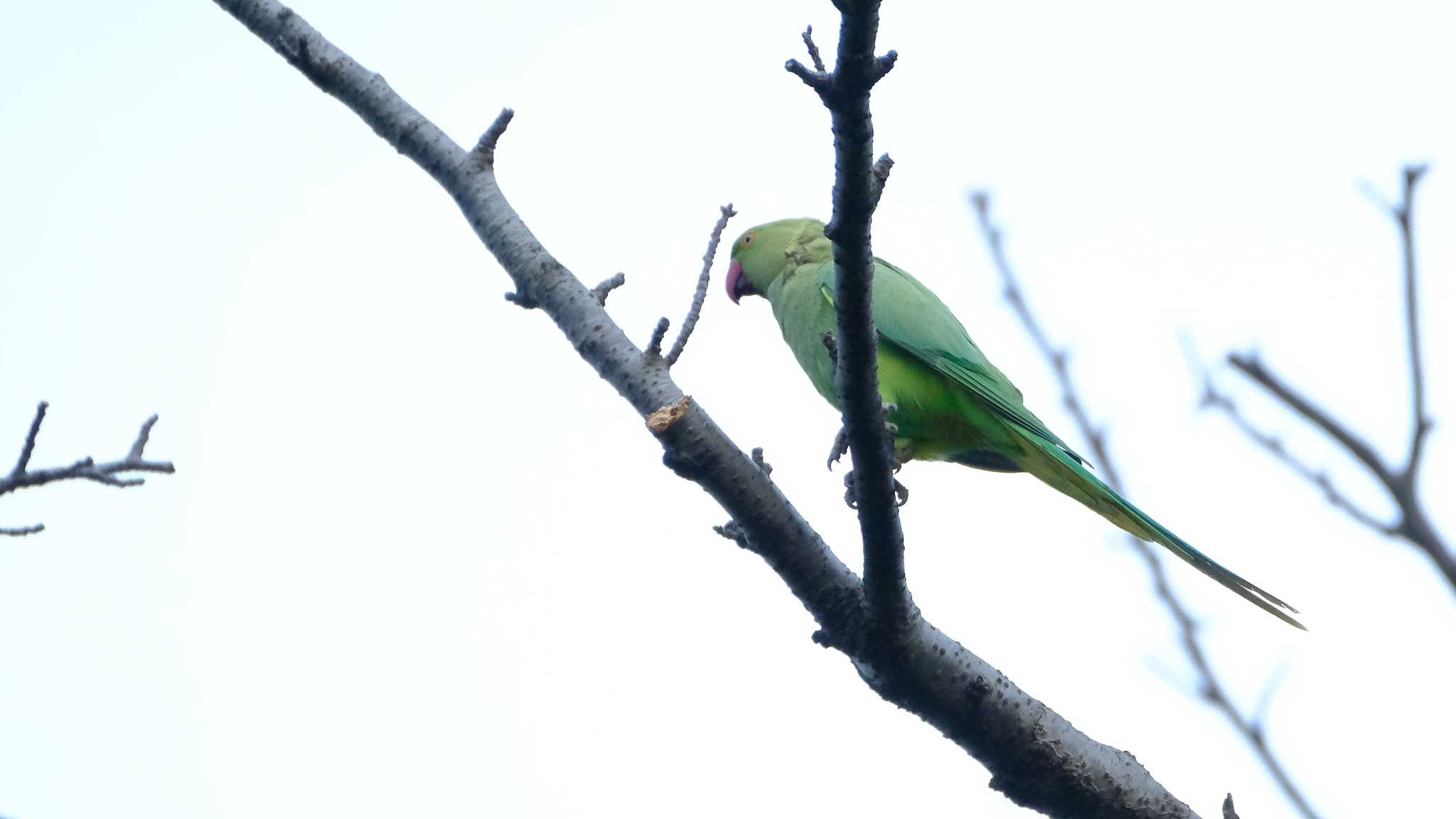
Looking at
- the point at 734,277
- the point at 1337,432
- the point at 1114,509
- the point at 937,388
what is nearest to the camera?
the point at 1337,432

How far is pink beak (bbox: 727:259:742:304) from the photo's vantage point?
6.04 m

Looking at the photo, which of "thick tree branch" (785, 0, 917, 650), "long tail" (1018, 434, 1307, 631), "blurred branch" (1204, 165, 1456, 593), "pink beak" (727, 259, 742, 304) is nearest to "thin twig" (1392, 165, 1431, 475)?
"blurred branch" (1204, 165, 1456, 593)

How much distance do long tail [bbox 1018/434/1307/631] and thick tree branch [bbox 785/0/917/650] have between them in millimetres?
1055

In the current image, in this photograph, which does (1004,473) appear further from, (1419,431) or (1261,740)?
(1419,431)

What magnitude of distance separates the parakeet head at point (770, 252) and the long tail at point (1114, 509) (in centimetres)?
139

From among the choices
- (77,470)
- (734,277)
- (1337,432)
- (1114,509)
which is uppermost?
(734,277)

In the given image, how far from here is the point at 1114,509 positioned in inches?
162

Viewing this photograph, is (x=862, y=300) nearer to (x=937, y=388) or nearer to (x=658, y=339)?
(x=658, y=339)

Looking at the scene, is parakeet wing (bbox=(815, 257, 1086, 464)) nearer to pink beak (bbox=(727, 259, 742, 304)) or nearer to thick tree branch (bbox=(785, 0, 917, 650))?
pink beak (bbox=(727, 259, 742, 304))

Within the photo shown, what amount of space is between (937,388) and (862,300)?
237 centimetres

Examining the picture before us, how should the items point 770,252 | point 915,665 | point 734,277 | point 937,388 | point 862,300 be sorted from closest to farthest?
1. point 862,300
2. point 915,665
3. point 937,388
4. point 770,252
5. point 734,277

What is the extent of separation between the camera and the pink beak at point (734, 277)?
238 inches

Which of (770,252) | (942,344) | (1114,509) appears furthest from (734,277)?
(1114,509)

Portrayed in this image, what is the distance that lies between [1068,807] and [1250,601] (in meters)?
0.99
